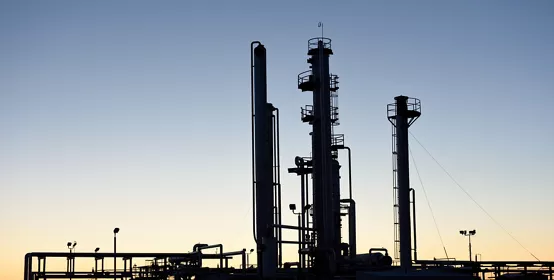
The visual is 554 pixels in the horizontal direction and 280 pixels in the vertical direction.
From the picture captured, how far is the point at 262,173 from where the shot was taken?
118ft

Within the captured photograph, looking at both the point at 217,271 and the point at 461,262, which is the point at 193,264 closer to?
the point at 217,271

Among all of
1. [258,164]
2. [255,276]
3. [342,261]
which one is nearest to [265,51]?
[258,164]

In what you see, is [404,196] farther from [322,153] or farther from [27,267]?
[27,267]

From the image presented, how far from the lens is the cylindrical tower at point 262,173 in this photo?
115 feet

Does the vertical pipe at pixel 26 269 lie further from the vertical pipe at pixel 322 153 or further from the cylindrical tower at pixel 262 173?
the vertical pipe at pixel 322 153

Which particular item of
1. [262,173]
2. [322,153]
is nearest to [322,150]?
[322,153]

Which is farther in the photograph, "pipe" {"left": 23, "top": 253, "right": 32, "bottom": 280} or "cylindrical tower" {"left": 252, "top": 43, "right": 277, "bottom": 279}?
"pipe" {"left": 23, "top": 253, "right": 32, "bottom": 280}

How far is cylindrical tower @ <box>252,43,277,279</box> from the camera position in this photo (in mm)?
34969

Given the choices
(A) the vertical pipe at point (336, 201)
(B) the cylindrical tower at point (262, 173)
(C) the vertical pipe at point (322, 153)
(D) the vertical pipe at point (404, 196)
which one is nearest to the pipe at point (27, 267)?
(B) the cylindrical tower at point (262, 173)

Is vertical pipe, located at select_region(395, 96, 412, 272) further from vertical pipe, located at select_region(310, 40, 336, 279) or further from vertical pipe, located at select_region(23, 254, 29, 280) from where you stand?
vertical pipe, located at select_region(23, 254, 29, 280)

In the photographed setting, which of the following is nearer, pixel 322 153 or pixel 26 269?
pixel 26 269

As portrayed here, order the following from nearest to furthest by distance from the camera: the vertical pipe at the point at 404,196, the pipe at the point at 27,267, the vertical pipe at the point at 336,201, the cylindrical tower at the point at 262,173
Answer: the cylindrical tower at the point at 262,173
the pipe at the point at 27,267
the vertical pipe at the point at 336,201
the vertical pipe at the point at 404,196

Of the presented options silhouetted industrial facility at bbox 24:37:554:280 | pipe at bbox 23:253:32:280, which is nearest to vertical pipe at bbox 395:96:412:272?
silhouetted industrial facility at bbox 24:37:554:280

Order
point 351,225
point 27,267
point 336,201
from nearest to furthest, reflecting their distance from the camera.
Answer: point 27,267 < point 336,201 < point 351,225
